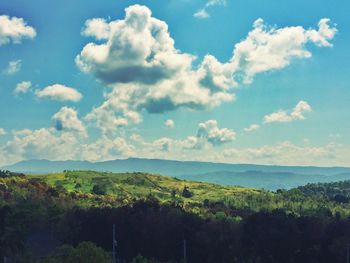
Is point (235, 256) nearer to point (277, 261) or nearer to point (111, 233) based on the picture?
point (277, 261)

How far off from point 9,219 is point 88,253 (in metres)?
94.8

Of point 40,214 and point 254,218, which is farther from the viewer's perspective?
point 40,214

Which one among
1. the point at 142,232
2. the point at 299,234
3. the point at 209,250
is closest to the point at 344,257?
the point at 299,234

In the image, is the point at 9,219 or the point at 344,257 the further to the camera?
the point at 9,219

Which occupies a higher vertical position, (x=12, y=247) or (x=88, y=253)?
(x=88, y=253)

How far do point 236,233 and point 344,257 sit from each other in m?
29.8

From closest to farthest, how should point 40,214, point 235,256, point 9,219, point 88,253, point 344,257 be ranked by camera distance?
point 88,253, point 344,257, point 235,256, point 9,219, point 40,214

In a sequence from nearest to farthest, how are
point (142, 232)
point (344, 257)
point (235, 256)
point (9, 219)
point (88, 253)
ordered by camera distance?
point (88, 253) < point (344, 257) < point (235, 256) < point (142, 232) < point (9, 219)

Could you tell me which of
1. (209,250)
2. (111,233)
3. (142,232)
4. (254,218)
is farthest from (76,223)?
(254,218)

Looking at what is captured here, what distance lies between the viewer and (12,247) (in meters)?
151

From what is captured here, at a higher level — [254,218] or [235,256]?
[254,218]

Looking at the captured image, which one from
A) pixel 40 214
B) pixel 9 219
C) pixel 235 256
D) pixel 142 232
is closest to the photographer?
pixel 235 256

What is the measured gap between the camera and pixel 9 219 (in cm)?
16150

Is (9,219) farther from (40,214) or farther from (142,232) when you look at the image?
(142,232)
